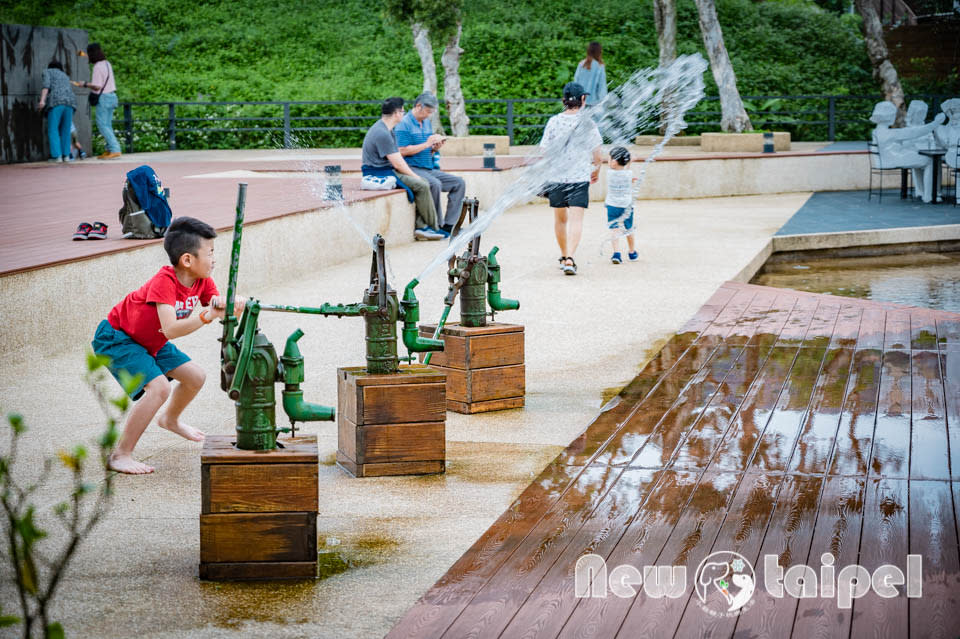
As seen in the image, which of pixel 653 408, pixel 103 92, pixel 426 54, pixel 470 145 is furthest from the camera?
pixel 426 54

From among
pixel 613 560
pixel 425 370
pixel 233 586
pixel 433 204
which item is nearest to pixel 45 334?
pixel 425 370

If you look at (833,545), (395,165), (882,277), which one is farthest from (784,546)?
(395,165)

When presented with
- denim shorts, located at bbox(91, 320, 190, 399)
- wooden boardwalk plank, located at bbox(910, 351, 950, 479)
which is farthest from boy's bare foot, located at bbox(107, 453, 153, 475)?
wooden boardwalk plank, located at bbox(910, 351, 950, 479)

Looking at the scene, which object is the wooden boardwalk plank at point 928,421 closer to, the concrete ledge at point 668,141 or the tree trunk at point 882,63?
the concrete ledge at point 668,141

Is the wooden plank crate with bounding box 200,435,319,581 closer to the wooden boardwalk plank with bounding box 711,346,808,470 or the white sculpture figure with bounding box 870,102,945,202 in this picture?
the wooden boardwalk plank with bounding box 711,346,808,470

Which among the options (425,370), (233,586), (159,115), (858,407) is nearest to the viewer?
(233,586)

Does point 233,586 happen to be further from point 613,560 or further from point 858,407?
point 858,407

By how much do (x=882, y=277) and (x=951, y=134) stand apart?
5.38 m

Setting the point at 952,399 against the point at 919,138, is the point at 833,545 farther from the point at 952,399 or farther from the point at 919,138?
the point at 919,138

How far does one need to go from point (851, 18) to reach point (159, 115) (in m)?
18.6

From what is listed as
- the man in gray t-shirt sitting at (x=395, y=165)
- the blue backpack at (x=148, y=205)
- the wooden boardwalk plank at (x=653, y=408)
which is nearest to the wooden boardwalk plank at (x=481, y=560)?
the wooden boardwalk plank at (x=653, y=408)

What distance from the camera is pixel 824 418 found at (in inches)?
213

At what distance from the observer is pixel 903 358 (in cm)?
671

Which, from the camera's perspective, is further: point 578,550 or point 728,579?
point 578,550
